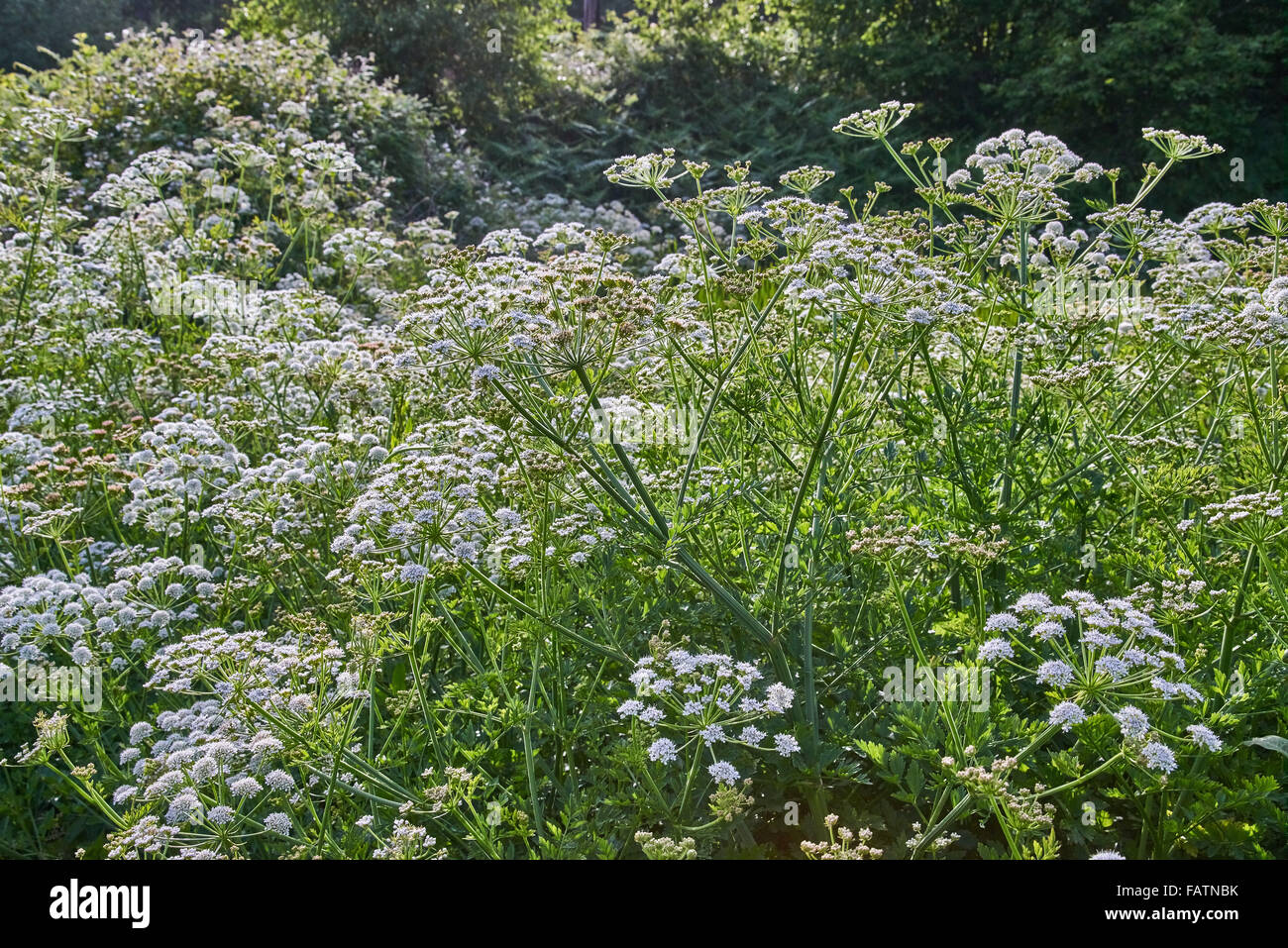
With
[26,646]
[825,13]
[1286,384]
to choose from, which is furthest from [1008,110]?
[26,646]

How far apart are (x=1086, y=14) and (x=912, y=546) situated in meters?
16.7

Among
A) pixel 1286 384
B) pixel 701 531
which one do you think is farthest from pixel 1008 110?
pixel 701 531

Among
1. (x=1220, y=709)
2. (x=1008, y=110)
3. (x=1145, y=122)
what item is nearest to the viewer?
(x=1220, y=709)

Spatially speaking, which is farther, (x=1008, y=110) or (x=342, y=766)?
(x=1008, y=110)

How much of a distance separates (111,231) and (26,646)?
4.92m

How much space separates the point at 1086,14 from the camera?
1656cm

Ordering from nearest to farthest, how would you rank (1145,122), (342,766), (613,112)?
(342,766)
(1145,122)
(613,112)

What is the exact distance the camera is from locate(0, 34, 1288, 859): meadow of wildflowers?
3021 mm

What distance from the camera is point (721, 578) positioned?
3723mm

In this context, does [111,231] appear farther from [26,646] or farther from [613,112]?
[613,112]

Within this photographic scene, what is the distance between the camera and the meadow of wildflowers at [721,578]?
302 centimetres
